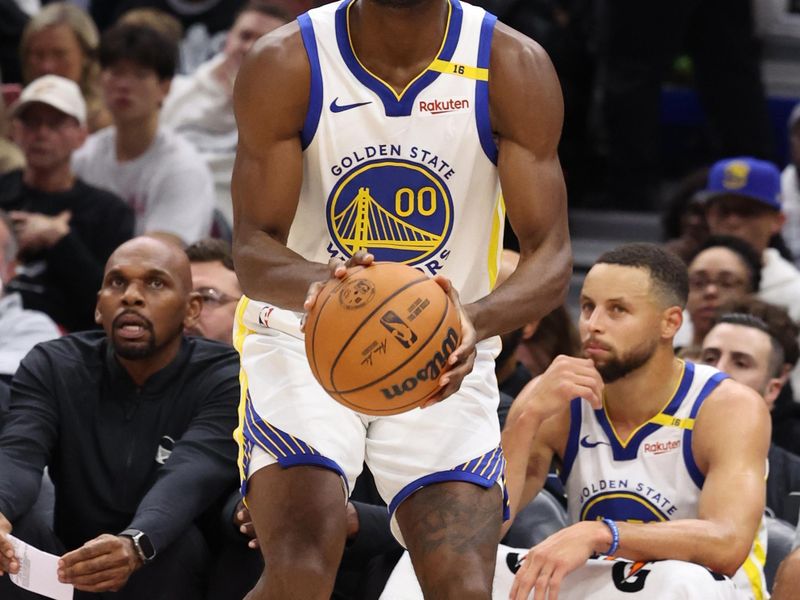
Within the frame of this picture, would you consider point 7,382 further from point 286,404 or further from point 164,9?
point 164,9

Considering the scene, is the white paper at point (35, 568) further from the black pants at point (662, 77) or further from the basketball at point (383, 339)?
the black pants at point (662, 77)

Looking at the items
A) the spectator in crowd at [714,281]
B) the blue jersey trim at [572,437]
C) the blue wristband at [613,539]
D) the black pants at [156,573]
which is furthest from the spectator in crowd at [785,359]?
the black pants at [156,573]

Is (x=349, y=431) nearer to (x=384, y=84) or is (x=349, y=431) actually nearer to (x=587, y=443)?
(x=384, y=84)

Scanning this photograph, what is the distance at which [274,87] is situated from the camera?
11.9ft

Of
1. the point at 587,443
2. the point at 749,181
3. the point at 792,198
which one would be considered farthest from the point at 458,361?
the point at 792,198

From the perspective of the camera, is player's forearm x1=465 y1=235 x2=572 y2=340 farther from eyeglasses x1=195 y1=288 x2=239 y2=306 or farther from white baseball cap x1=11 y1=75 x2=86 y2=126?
white baseball cap x1=11 y1=75 x2=86 y2=126

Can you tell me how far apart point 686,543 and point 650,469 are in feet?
1.47

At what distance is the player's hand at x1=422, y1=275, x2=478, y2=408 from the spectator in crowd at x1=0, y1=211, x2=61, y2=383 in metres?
2.67

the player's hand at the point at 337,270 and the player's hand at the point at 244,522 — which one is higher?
the player's hand at the point at 337,270

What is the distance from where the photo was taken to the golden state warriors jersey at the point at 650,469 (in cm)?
461

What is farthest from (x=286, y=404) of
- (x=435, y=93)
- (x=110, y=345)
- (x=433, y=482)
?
(x=110, y=345)

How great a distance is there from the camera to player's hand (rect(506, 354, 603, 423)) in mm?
4527

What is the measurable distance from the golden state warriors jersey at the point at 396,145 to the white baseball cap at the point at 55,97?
147 inches

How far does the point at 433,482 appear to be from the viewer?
11.7 feet
